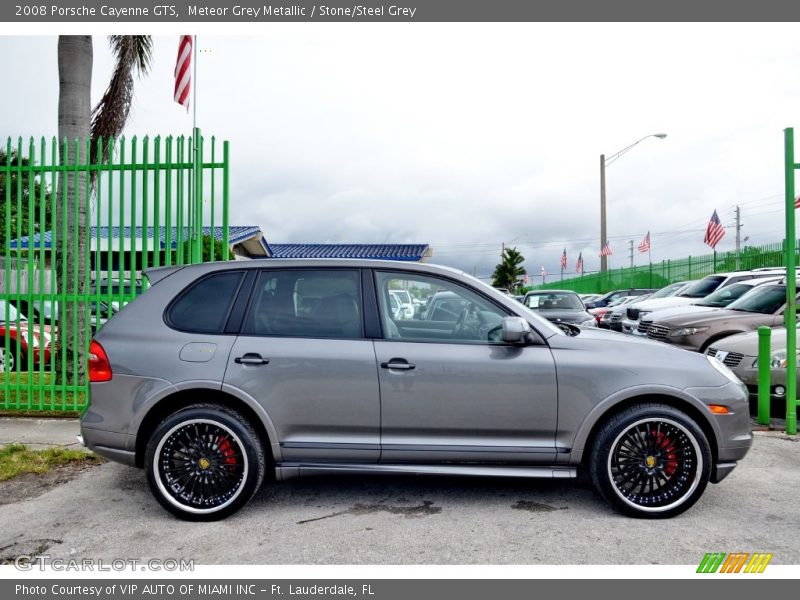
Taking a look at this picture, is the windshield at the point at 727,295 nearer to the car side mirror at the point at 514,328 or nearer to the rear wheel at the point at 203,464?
the car side mirror at the point at 514,328

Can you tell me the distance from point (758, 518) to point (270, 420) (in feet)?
10.6

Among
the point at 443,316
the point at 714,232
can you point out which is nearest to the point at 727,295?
the point at 443,316

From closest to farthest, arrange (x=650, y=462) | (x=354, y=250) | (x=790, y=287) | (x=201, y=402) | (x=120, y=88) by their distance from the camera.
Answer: (x=650, y=462) < (x=201, y=402) < (x=790, y=287) < (x=120, y=88) < (x=354, y=250)

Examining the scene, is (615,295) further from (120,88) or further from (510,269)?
(510,269)

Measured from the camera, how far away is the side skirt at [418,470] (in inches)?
159

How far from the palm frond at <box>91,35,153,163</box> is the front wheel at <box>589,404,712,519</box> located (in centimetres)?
989

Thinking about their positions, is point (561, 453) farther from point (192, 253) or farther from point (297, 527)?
point (192, 253)

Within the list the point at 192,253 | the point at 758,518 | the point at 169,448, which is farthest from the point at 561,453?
the point at 192,253

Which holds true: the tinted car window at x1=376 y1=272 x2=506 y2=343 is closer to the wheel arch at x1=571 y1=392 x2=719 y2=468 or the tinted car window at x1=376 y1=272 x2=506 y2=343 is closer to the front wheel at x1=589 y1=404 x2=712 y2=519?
the wheel arch at x1=571 y1=392 x2=719 y2=468

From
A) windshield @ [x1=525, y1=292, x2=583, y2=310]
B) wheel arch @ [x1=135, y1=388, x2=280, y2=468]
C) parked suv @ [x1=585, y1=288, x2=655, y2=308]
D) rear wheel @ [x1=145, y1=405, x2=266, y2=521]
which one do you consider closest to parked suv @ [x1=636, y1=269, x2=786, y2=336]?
windshield @ [x1=525, y1=292, x2=583, y2=310]

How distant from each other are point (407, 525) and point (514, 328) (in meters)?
1.41

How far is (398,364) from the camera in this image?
159 inches

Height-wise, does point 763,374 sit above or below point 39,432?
above

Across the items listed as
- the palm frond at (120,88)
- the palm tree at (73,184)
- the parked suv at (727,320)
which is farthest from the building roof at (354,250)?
the palm tree at (73,184)
